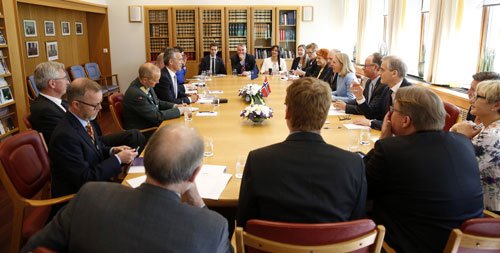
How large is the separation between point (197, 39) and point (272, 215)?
29.4 feet

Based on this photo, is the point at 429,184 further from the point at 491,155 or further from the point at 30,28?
the point at 30,28

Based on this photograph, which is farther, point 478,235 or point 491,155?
point 491,155

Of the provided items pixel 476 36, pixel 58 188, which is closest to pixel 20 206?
pixel 58 188

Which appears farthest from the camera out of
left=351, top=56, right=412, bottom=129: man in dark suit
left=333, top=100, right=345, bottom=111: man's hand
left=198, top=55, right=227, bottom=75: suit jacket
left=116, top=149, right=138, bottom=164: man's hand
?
left=198, top=55, right=227, bottom=75: suit jacket

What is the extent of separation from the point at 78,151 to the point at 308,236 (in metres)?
1.70

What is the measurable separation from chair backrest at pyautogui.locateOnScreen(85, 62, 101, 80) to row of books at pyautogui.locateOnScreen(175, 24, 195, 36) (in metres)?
2.28

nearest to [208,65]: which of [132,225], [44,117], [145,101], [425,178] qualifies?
[145,101]

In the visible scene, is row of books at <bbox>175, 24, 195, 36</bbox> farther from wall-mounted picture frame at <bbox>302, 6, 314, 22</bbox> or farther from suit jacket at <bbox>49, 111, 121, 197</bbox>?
suit jacket at <bbox>49, 111, 121, 197</bbox>

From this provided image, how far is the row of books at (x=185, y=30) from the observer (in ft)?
32.8

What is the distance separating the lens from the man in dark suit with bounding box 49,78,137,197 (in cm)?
238

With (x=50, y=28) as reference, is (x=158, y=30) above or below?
above

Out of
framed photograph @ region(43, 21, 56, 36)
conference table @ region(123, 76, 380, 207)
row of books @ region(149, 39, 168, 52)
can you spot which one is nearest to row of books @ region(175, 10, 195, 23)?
row of books @ region(149, 39, 168, 52)

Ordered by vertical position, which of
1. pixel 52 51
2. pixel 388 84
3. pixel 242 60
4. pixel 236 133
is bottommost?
pixel 236 133

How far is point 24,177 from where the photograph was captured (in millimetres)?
2424
